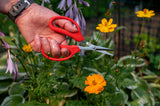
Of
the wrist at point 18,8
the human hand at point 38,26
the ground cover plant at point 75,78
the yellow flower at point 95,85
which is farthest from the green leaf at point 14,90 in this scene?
the yellow flower at point 95,85

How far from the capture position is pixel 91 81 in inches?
40.9

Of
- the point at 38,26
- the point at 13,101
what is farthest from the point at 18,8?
the point at 13,101

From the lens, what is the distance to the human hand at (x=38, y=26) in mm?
1162

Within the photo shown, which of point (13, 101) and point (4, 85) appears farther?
point (4, 85)

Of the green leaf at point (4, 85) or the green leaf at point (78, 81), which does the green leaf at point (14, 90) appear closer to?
the green leaf at point (4, 85)

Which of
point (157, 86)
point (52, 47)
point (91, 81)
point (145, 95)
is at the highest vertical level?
point (52, 47)

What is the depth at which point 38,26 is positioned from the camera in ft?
4.10

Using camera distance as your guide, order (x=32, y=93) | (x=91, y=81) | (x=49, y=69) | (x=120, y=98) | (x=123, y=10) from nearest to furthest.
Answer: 1. (x=91, y=81)
2. (x=32, y=93)
3. (x=49, y=69)
4. (x=120, y=98)
5. (x=123, y=10)

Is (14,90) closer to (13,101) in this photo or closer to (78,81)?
(13,101)

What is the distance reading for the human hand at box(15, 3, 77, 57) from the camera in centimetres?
116

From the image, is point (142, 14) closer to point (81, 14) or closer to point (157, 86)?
point (81, 14)

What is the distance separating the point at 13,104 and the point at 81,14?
945mm

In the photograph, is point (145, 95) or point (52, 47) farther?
point (145, 95)

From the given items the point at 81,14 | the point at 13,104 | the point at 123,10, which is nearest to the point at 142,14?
the point at 81,14
